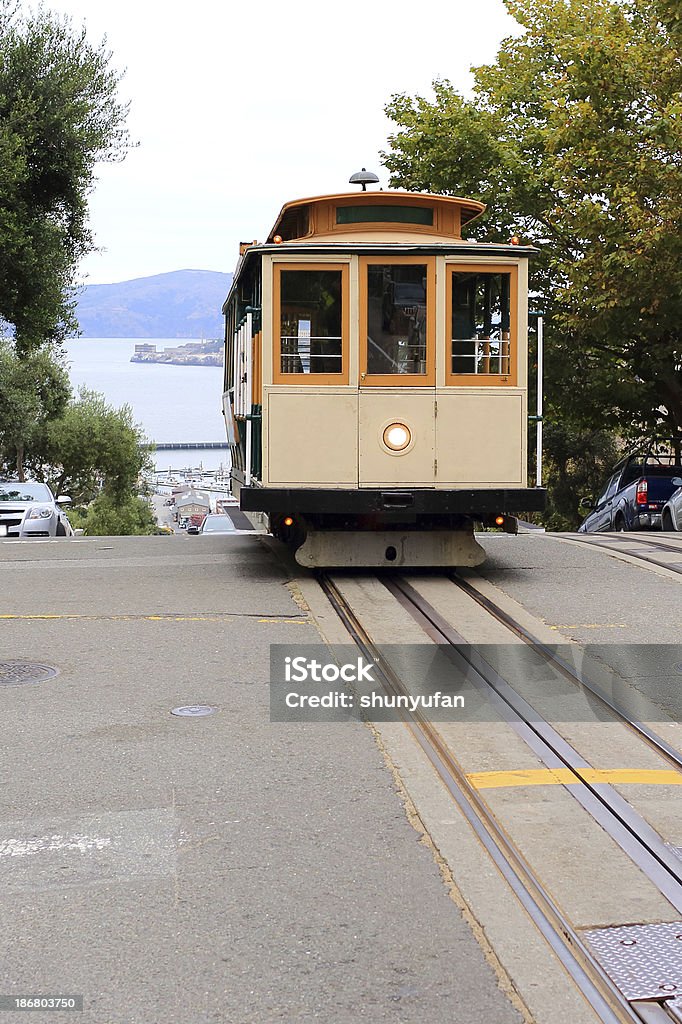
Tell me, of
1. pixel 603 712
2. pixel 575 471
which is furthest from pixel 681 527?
pixel 575 471

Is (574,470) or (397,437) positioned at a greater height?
(397,437)

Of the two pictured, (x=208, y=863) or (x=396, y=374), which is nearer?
(x=208, y=863)

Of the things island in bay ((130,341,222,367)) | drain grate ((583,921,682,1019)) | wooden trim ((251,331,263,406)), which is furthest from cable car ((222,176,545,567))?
island in bay ((130,341,222,367))

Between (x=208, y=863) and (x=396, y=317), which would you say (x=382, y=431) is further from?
(x=208, y=863)

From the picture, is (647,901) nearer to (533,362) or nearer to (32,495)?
(32,495)

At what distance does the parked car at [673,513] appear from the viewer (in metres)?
19.1

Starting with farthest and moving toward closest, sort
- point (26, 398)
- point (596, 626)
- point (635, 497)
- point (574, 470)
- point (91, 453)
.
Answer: point (91, 453) < point (26, 398) < point (574, 470) < point (635, 497) < point (596, 626)

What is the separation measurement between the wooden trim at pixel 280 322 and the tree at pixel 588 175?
10.8 m

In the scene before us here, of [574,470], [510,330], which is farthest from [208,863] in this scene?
[574,470]

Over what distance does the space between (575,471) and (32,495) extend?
84.8 ft

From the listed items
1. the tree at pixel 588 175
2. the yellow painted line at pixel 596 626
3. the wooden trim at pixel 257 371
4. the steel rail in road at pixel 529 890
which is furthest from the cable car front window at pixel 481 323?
the tree at pixel 588 175

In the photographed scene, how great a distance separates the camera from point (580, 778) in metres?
5.80

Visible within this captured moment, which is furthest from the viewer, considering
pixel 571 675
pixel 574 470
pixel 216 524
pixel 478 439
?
pixel 574 470

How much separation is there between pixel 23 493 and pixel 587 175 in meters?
12.9
